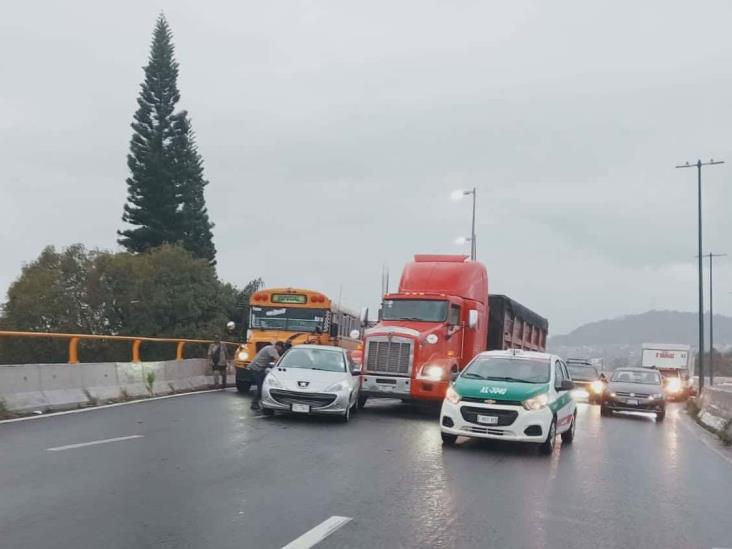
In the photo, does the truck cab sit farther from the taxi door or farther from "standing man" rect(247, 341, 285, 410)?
the taxi door

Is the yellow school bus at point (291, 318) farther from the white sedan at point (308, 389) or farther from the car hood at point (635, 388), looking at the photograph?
the car hood at point (635, 388)

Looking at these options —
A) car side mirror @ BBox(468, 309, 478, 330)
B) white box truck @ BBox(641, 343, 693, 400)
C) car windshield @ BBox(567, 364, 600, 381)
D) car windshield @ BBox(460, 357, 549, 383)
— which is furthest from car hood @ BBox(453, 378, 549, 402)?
white box truck @ BBox(641, 343, 693, 400)

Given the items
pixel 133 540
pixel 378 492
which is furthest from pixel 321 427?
pixel 133 540

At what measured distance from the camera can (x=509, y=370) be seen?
1338 cm

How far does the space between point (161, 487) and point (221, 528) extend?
1.74 m

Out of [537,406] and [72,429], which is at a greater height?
[537,406]

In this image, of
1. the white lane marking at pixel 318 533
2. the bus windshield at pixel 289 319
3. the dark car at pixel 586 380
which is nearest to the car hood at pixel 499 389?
the white lane marking at pixel 318 533

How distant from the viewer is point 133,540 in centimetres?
589

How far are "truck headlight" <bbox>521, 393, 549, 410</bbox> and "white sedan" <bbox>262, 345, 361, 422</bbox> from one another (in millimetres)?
3911

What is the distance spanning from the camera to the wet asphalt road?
6379 mm

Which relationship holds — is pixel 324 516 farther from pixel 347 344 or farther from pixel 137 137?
pixel 137 137

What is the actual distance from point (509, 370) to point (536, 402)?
4.57ft

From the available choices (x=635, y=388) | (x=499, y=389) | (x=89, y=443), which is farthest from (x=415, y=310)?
(x=89, y=443)

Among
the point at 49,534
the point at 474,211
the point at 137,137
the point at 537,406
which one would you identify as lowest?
the point at 49,534
